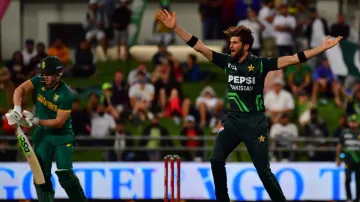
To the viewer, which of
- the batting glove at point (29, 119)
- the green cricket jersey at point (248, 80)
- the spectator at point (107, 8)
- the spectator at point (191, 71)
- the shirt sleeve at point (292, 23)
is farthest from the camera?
the spectator at point (107, 8)

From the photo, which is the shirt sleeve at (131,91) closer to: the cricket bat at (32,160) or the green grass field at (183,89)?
the green grass field at (183,89)

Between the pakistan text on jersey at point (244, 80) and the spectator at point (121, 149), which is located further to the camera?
the spectator at point (121, 149)

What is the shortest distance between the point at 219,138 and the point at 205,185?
8.75m

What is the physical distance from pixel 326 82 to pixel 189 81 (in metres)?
3.44

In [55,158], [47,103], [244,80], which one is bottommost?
[55,158]

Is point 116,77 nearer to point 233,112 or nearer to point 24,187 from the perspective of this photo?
point 24,187

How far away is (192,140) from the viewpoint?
21844 mm

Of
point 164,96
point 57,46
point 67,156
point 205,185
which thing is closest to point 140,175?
point 205,185

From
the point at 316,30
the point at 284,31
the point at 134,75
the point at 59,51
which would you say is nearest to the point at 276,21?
the point at 284,31

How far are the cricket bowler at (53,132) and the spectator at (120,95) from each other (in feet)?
31.5

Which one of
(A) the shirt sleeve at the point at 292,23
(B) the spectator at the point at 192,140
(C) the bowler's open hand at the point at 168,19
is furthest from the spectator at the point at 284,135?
(C) the bowler's open hand at the point at 168,19

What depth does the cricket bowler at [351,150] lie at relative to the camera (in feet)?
67.9

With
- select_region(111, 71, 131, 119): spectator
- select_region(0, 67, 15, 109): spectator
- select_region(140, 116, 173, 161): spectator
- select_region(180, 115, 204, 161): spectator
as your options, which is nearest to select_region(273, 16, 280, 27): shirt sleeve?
select_region(180, 115, 204, 161): spectator

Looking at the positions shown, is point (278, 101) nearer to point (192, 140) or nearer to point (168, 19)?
point (192, 140)
